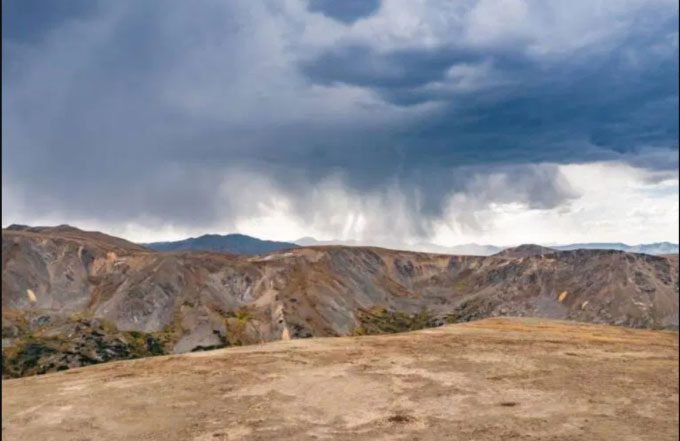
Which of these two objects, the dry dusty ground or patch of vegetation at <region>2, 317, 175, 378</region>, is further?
patch of vegetation at <region>2, 317, 175, 378</region>

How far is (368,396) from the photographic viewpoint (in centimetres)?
3450

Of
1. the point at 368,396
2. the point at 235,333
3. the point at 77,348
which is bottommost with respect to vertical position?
the point at 77,348

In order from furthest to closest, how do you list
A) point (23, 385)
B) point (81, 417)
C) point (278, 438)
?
point (23, 385), point (81, 417), point (278, 438)

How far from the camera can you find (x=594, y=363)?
42.8 m

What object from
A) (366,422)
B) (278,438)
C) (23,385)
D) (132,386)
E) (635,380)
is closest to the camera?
(278,438)

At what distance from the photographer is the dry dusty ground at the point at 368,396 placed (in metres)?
28.2

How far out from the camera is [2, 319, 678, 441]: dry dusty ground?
92.6ft

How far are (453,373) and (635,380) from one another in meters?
10.6

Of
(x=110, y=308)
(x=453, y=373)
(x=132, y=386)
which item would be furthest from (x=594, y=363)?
(x=110, y=308)

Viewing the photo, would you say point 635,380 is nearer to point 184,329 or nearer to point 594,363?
point 594,363

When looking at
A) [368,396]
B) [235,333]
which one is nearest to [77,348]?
[235,333]

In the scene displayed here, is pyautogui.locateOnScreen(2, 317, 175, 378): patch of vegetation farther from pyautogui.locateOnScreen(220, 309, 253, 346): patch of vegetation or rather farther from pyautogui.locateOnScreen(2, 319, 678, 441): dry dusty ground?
pyautogui.locateOnScreen(2, 319, 678, 441): dry dusty ground

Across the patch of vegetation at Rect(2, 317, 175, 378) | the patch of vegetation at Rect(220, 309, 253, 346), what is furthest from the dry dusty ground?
the patch of vegetation at Rect(220, 309, 253, 346)

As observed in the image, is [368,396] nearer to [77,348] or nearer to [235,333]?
[77,348]
